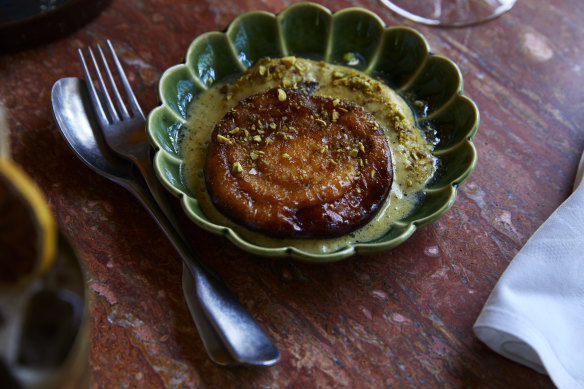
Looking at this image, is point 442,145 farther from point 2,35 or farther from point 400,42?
point 2,35

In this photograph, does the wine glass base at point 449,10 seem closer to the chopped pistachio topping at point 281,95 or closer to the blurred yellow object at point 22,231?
the chopped pistachio topping at point 281,95

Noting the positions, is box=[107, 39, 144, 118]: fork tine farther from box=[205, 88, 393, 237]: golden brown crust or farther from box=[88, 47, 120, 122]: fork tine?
box=[205, 88, 393, 237]: golden brown crust

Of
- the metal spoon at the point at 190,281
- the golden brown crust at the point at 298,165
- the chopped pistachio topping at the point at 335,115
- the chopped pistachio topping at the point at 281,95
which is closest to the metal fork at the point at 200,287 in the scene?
the metal spoon at the point at 190,281

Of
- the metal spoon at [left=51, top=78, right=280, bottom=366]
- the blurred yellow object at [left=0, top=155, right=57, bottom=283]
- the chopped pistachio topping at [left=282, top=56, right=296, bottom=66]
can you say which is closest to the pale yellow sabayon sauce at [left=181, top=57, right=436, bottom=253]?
the chopped pistachio topping at [left=282, top=56, right=296, bottom=66]

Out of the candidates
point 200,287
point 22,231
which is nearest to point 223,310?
point 200,287

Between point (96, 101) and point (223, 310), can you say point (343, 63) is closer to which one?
point (96, 101)

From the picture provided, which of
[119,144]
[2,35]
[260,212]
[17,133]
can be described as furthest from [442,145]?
[2,35]
